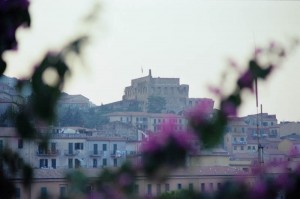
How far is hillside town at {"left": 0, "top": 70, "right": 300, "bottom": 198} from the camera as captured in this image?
4.93m

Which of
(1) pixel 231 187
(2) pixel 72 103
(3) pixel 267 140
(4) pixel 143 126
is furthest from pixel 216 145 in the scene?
(2) pixel 72 103

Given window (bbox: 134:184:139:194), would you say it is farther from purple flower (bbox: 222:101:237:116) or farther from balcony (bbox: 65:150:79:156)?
balcony (bbox: 65:150:79:156)

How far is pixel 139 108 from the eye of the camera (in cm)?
8031

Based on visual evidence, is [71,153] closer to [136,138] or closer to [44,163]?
[44,163]

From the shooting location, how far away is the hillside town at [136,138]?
4930 mm

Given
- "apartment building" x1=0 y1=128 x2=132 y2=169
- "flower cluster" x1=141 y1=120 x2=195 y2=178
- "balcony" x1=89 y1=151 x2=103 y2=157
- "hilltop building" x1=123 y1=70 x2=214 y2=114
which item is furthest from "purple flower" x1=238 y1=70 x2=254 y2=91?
"hilltop building" x1=123 y1=70 x2=214 y2=114

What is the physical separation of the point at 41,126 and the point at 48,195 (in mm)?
554

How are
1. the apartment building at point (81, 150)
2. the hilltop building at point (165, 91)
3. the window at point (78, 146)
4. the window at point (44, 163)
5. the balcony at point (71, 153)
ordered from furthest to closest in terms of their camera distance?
the hilltop building at point (165, 91), the window at point (78, 146), the balcony at point (71, 153), the apartment building at point (81, 150), the window at point (44, 163)

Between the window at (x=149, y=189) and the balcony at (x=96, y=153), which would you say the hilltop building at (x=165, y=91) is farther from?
the window at (x=149, y=189)

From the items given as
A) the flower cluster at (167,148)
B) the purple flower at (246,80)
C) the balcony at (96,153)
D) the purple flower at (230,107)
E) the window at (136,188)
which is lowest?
the balcony at (96,153)

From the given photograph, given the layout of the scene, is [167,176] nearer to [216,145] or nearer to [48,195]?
[216,145]

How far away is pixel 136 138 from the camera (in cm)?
Answer: 5175

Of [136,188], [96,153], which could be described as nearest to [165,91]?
[96,153]

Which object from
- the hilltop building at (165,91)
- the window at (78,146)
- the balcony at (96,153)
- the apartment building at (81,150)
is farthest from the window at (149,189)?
the hilltop building at (165,91)
